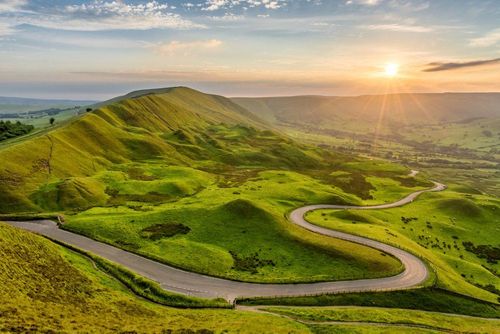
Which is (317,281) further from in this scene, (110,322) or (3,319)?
(3,319)

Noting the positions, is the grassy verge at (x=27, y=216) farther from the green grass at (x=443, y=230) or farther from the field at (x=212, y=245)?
the green grass at (x=443, y=230)

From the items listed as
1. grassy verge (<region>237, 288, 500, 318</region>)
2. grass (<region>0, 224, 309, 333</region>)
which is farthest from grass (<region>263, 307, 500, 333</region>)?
grass (<region>0, 224, 309, 333</region>)

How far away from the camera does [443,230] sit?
12356 centimetres

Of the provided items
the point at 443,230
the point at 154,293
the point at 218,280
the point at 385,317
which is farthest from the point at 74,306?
the point at 443,230

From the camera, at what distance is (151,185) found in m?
138

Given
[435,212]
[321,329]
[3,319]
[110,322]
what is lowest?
[435,212]

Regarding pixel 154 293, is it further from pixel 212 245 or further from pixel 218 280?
pixel 212 245

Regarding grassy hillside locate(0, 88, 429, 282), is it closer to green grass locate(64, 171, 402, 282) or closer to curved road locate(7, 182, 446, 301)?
green grass locate(64, 171, 402, 282)

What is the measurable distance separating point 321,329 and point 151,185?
101 m

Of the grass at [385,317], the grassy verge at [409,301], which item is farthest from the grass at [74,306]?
the grassy verge at [409,301]

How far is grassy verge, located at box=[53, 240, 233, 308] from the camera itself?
5719 centimetres

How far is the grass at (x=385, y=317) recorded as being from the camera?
2174 inches

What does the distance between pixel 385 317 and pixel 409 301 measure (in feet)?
37.0

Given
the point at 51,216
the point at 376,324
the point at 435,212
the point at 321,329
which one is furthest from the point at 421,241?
the point at 51,216
